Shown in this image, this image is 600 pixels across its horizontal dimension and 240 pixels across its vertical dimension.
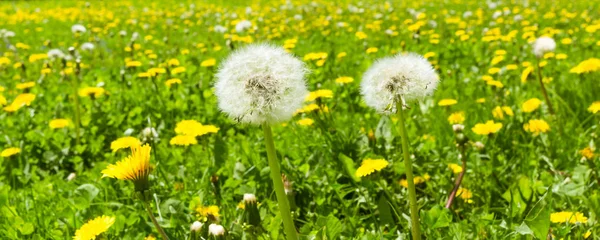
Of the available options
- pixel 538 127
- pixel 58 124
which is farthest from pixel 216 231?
pixel 58 124

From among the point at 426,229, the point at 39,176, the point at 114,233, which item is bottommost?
the point at 39,176

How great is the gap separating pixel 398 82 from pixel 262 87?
279 millimetres

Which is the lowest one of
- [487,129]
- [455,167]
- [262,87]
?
[455,167]

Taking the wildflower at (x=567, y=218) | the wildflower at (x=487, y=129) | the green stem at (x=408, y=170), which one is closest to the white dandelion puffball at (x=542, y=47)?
the wildflower at (x=487, y=129)

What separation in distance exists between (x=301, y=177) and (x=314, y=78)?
173cm

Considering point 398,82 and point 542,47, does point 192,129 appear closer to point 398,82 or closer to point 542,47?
point 398,82

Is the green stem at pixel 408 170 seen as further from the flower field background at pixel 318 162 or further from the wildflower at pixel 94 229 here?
the wildflower at pixel 94 229

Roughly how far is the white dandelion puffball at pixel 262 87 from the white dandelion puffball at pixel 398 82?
0.17m

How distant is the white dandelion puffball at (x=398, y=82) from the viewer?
3.46 ft

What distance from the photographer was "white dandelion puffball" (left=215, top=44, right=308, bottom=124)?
3.10 feet

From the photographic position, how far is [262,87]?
0.96 meters

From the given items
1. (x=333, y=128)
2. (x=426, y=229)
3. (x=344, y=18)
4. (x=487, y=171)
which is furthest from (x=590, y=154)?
(x=344, y=18)

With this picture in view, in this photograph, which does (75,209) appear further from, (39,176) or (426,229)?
(426,229)

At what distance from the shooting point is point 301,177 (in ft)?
5.92
